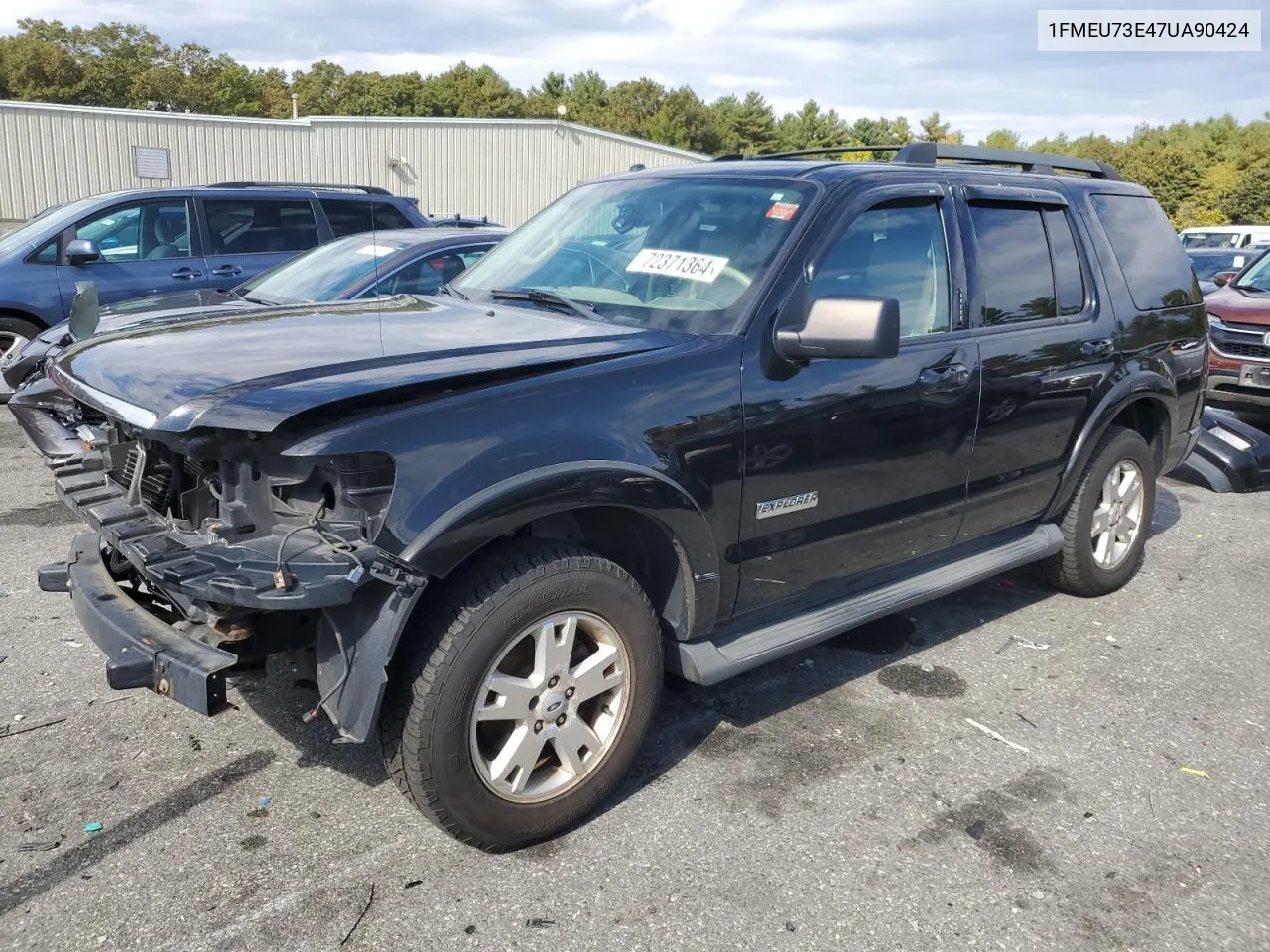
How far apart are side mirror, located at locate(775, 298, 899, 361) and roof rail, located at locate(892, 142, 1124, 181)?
140 centimetres

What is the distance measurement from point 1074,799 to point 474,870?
1.92 metres

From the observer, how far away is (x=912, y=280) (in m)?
3.82

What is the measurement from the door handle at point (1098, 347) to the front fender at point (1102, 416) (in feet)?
0.54

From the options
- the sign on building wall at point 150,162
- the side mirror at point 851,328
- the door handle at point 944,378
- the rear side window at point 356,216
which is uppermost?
the sign on building wall at point 150,162

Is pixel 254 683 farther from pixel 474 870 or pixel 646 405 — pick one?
pixel 646 405

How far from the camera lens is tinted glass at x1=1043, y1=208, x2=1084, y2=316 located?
14.6ft

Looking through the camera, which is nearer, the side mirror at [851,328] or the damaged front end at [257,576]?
the damaged front end at [257,576]

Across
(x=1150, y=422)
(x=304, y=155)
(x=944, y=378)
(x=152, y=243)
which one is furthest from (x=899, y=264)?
(x=304, y=155)

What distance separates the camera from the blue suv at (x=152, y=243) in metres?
8.62

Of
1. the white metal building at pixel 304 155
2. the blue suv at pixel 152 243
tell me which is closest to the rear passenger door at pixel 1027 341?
the blue suv at pixel 152 243

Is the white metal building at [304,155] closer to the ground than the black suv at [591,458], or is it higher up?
higher up

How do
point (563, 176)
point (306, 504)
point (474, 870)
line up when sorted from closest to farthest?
point (306, 504)
point (474, 870)
point (563, 176)

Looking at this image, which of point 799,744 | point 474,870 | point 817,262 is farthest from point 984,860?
point 817,262

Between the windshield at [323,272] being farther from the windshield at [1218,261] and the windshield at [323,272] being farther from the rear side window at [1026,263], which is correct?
the windshield at [1218,261]
